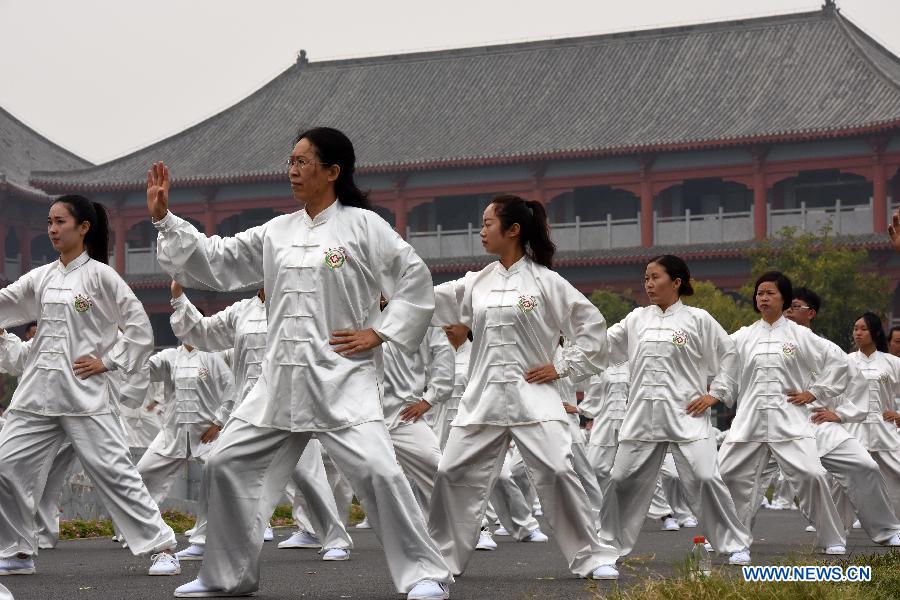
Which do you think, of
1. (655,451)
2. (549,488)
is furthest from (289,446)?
(655,451)

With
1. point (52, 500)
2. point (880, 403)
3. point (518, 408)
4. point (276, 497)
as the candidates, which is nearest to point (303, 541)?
point (52, 500)

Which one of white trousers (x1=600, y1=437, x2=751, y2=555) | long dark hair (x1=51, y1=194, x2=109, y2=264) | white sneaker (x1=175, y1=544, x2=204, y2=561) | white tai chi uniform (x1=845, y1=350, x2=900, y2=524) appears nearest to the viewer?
long dark hair (x1=51, y1=194, x2=109, y2=264)

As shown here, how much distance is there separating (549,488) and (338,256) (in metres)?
1.98

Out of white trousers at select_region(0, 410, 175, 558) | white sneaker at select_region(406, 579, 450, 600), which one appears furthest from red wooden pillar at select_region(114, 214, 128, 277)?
white sneaker at select_region(406, 579, 450, 600)

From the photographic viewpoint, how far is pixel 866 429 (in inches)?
536

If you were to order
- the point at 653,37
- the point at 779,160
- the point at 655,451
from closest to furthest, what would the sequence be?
the point at 655,451
the point at 779,160
the point at 653,37

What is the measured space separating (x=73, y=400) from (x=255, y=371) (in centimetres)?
237

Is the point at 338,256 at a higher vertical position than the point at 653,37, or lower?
lower

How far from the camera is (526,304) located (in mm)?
8672

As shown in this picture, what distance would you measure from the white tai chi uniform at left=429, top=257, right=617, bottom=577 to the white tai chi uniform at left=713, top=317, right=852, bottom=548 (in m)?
2.64

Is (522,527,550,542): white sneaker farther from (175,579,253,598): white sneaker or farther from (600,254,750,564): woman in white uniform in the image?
(175,579,253,598): white sneaker

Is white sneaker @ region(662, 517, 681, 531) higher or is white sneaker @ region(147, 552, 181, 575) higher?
white sneaker @ region(147, 552, 181, 575)

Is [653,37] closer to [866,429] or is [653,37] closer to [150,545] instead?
[866,429]

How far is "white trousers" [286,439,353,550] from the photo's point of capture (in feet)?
34.8
